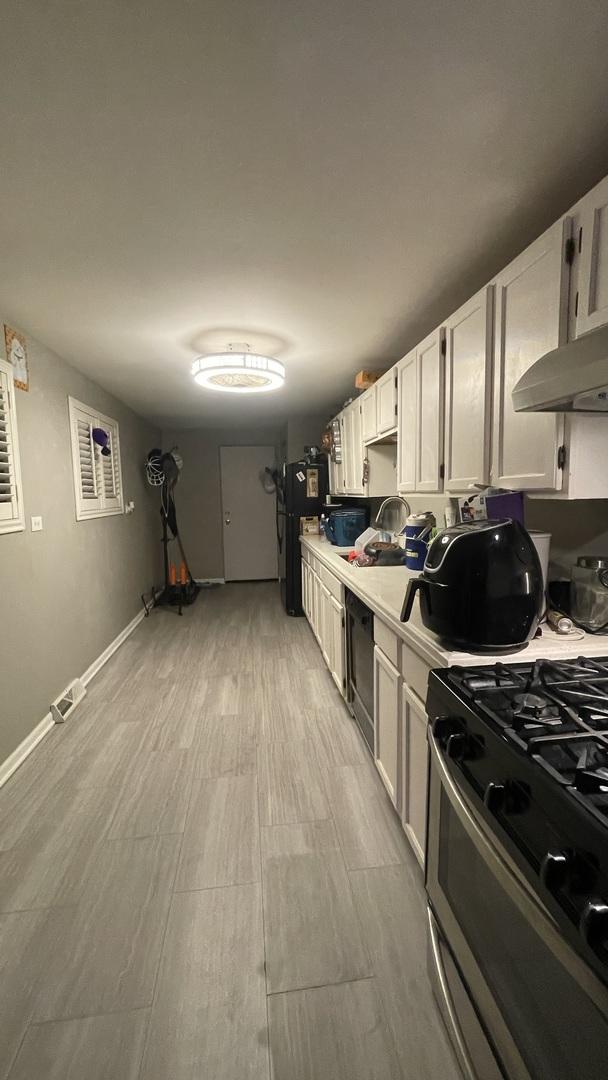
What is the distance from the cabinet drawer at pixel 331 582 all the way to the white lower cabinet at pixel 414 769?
1100 millimetres

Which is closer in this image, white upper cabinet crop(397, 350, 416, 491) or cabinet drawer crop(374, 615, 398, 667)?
cabinet drawer crop(374, 615, 398, 667)

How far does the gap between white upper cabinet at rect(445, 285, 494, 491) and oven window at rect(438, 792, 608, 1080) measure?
3.85ft

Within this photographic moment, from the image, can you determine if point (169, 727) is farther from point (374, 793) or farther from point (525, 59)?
point (525, 59)

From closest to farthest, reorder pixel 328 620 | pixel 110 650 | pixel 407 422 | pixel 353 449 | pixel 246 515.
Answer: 1. pixel 407 422
2. pixel 328 620
3. pixel 353 449
4. pixel 110 650
5. pixel 246 515

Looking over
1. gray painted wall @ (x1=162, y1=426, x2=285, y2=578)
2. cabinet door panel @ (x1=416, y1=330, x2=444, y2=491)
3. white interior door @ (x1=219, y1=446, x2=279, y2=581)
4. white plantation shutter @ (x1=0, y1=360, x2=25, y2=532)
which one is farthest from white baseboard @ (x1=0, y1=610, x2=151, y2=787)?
white interior door @ (x1=219, y1=446, x2=279, y2=581)

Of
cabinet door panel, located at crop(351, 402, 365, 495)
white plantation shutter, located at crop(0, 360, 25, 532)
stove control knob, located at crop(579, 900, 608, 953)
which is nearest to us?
stove control knob, located at crop(579, 900, 608, 953)

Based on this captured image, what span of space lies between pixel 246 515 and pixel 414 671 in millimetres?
4959

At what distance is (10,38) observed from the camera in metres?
0.84

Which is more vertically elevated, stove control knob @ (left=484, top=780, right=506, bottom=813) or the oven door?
stove control knob @ (left=484, top=780, right=506, bottom=813)

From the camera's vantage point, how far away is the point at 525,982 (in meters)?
0.70

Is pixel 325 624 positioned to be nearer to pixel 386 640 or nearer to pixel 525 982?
pixel 386 640

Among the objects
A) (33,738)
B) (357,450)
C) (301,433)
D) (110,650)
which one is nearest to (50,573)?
(33,738)

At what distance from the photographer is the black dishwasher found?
1957mm

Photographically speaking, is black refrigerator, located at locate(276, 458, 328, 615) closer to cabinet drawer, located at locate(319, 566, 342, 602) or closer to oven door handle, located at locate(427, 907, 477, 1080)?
cabinet drawer, located at locate(319, 566, 342, 602)
